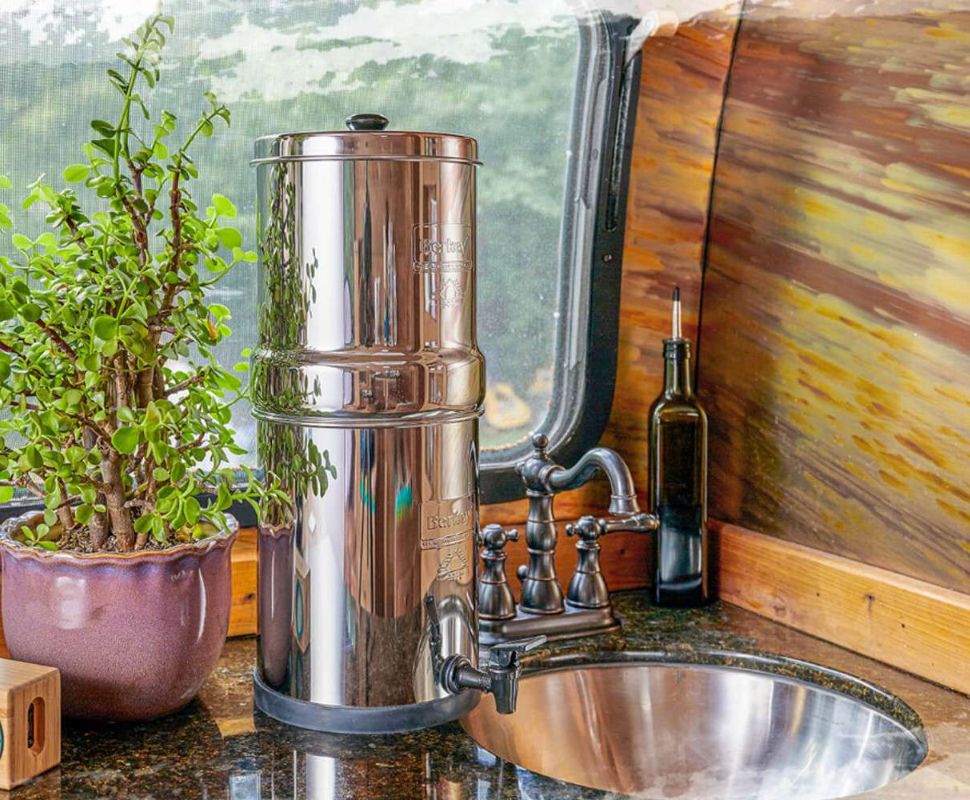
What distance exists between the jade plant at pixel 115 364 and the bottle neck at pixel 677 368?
660mm

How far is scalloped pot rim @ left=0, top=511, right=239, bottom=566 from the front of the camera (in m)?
1.20

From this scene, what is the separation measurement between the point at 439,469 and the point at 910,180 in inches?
27.9

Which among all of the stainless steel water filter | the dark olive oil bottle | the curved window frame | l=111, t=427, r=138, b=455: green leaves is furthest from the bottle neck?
l=111, t=427, r=138, b=455: green leaves

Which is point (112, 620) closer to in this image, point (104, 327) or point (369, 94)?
point (104, 327)

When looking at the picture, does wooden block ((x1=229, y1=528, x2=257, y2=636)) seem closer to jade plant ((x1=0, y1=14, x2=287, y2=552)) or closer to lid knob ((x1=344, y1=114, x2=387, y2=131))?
jade plant ((x1=0, y1=14, x2=287, y2=552))

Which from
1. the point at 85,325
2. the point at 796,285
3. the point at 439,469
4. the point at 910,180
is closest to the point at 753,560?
the point at 796,285

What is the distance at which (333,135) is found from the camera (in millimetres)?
1203

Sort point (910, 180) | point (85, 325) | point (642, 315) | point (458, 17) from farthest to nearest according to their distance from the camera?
1. point (642, 315)
2. point (458, 17)
3. point (910, 180)
4. point (85, 325)

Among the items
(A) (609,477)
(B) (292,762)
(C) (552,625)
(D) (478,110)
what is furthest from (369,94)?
(B) (292,762)

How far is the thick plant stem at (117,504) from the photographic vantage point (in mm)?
1238

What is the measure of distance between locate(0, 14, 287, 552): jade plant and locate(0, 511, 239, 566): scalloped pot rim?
0.02 m

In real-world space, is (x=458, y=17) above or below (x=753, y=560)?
above

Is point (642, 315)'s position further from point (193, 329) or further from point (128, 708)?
point (128, 708)

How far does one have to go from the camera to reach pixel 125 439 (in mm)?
1162
